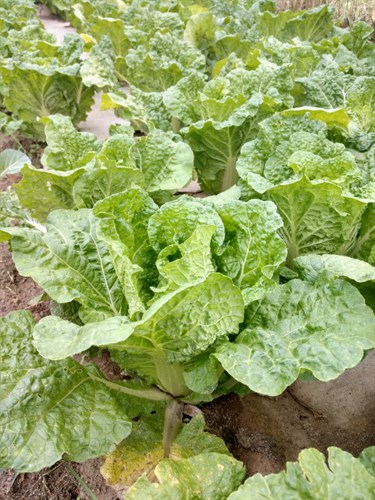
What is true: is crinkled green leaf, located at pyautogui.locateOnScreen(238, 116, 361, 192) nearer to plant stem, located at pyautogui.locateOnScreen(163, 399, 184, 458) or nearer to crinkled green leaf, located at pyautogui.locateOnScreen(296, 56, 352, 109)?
crinkled green leaf, located at pyautogui.locateOnScreen(296, 56, 352, 109)

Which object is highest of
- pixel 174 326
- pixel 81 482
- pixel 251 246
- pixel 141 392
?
pixel 251 246

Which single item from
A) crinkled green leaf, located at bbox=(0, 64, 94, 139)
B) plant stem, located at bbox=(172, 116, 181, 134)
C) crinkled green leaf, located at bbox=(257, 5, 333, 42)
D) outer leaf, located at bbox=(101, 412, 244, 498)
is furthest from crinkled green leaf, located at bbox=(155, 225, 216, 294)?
crinkled green leaf, located at bbox=(257, 5, 333, 42)

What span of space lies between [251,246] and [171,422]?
0.88 metres

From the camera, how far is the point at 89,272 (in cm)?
214

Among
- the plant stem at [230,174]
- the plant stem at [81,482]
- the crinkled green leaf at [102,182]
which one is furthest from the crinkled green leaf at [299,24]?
the plant stem at [81,482]

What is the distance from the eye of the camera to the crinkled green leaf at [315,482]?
1.44 meters

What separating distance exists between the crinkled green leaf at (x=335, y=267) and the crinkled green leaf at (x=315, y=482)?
68 cm

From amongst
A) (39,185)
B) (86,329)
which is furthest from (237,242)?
(39,185)

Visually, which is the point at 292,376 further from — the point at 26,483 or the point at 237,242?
the point at 26,483

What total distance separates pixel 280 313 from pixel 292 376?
39 centimetres

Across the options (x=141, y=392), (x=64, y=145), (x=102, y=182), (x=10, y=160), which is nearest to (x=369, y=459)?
(x=141, y=392)

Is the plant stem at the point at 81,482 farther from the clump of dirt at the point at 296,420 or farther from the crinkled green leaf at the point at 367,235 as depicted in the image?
the crinkled green leaf at the point at 367,235

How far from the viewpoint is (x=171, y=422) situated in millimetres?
2234

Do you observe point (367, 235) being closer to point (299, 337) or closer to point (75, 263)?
point (299, 337)
